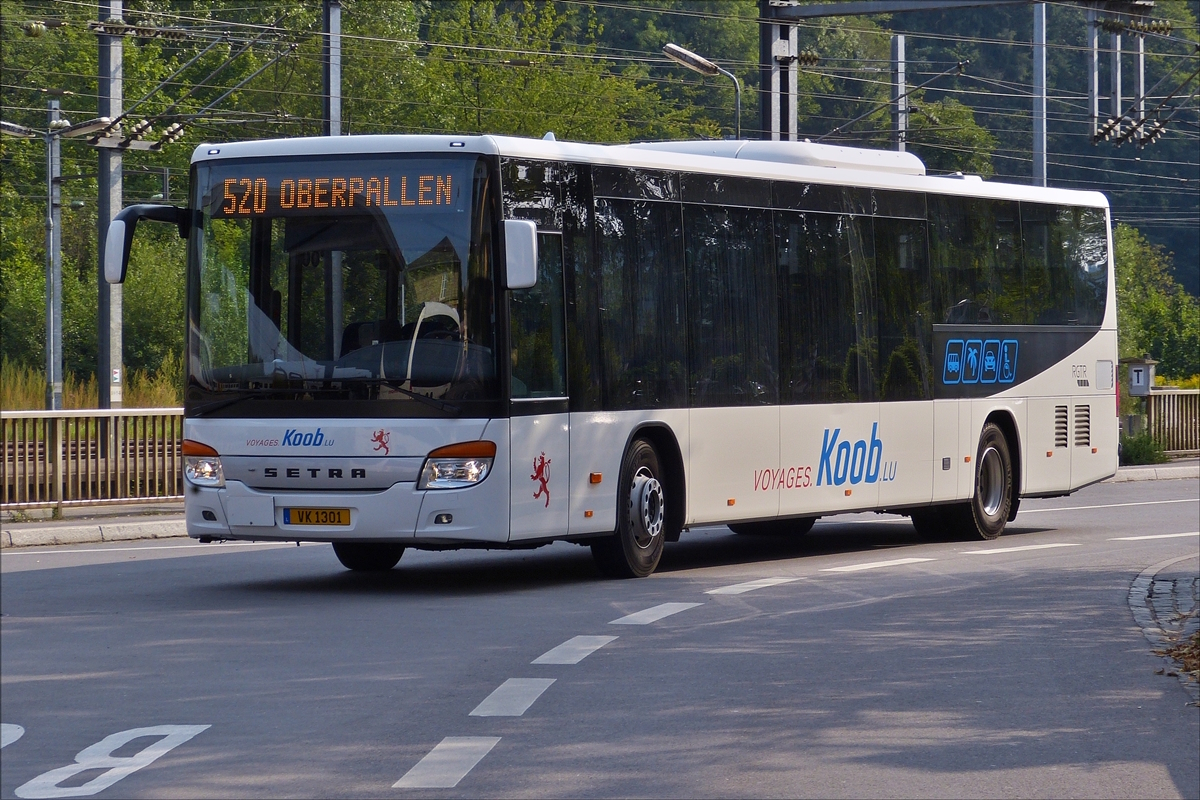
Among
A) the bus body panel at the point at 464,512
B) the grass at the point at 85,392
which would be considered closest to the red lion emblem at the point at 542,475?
the bus body panel at the point at 464,512

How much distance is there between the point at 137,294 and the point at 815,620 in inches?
1321

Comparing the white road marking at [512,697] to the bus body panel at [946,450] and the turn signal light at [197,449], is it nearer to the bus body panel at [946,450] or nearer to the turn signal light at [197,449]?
the turn signal light at [197,449]

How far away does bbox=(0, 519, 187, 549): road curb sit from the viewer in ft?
60.2

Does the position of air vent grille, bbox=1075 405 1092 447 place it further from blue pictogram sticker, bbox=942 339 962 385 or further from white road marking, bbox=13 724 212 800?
white road marking, bbox=13 724 212 800

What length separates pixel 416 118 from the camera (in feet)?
182

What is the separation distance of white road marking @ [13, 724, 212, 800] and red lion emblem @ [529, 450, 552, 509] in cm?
542

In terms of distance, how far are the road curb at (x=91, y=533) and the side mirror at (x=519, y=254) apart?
709 centimetres

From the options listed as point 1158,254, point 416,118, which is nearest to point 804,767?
point 416,118

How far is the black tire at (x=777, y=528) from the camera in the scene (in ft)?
63.0

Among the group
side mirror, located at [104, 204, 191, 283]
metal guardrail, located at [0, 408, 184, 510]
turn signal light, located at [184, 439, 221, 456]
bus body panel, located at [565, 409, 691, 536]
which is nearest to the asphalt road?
bus body panel, located at [565, 409, 691, 536]

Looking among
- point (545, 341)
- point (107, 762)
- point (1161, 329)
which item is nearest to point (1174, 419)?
point (1161, 329)

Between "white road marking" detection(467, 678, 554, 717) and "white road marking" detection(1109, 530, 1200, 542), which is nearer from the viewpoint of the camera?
"white road marking" detection(467, 678, 554, 717)

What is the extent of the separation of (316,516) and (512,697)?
4.48 meters

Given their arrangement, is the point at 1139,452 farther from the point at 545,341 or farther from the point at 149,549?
the point at 545,341
